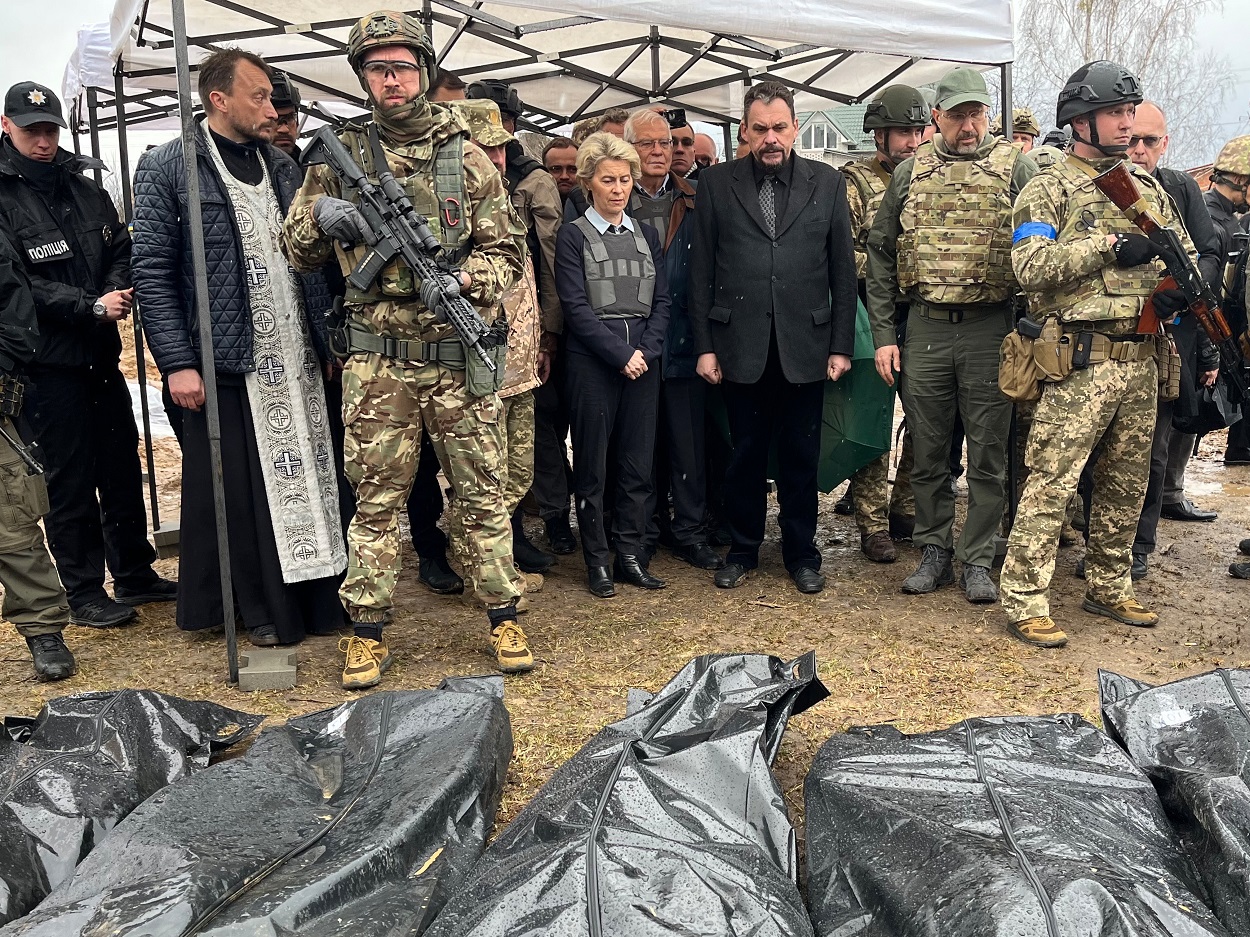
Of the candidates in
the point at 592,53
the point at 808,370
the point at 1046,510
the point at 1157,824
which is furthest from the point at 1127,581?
the point at 592,53

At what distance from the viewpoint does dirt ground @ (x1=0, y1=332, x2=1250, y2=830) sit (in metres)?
3.84

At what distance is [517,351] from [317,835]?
2910 mm

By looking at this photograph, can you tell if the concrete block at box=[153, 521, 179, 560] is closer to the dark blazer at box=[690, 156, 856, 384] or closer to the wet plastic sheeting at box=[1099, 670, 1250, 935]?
the dark blazer at box=[690, 156, 856, 384]

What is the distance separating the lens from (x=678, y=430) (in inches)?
216

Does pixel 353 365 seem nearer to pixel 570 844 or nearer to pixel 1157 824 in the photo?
pixel 570 844

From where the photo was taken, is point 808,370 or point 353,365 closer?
point 353,365

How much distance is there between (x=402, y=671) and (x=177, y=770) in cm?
123

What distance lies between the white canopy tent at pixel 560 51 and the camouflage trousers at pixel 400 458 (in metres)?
0.51

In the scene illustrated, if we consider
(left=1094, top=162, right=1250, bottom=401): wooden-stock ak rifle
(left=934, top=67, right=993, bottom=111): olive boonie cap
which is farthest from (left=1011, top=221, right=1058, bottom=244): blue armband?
(left=934, top=67, right=993, bottom=111): olive boonie cap

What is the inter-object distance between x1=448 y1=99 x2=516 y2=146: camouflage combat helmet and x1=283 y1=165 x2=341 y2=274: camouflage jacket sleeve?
3.83ft

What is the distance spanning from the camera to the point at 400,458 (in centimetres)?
405

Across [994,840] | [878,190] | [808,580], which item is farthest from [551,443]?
[994,840]

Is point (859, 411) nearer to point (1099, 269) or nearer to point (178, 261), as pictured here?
point (1099, 269)

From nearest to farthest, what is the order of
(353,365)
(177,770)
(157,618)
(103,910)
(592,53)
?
(103,910) → (177,770) → (353,365) → (157,618) → (592,53)
